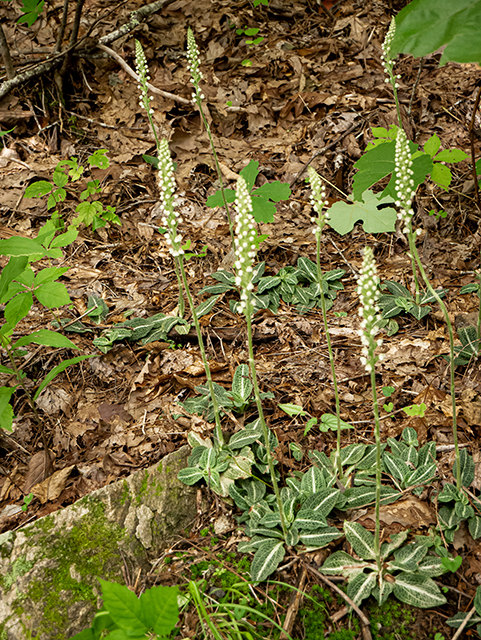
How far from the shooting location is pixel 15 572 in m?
2.35

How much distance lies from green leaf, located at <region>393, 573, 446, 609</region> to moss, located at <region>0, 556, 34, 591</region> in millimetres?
1857

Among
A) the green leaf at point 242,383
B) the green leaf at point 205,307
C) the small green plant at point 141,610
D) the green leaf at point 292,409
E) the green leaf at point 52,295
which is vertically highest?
the green leaf at point 52,295

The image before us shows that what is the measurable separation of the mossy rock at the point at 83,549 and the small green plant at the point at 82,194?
10.2ft

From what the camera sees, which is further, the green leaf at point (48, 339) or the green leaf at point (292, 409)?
the green leaf at point (292, 409)

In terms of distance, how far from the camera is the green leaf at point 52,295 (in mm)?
2953

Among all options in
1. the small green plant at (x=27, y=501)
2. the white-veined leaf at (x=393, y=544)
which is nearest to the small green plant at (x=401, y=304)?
the white-veined leaf at (x=393, y=544)

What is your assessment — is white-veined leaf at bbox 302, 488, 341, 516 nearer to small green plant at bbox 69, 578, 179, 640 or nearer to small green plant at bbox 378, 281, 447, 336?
small green plant at bbox 69, 578, 179, 640

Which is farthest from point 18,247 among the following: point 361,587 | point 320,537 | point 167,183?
point 361,587

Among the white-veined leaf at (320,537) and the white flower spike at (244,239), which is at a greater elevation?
the white flower spike at (244,239)

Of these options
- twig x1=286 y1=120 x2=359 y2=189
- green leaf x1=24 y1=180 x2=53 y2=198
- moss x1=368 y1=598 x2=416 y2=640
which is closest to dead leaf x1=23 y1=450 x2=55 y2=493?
moss x1=368 y1=598 x2=416 y2=640

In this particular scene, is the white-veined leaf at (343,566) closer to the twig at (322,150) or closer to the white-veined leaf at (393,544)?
the white-veined leaf at (393,544)

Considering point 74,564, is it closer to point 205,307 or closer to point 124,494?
point 124,494

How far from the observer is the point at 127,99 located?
6.36 metres

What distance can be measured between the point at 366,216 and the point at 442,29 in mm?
3005
